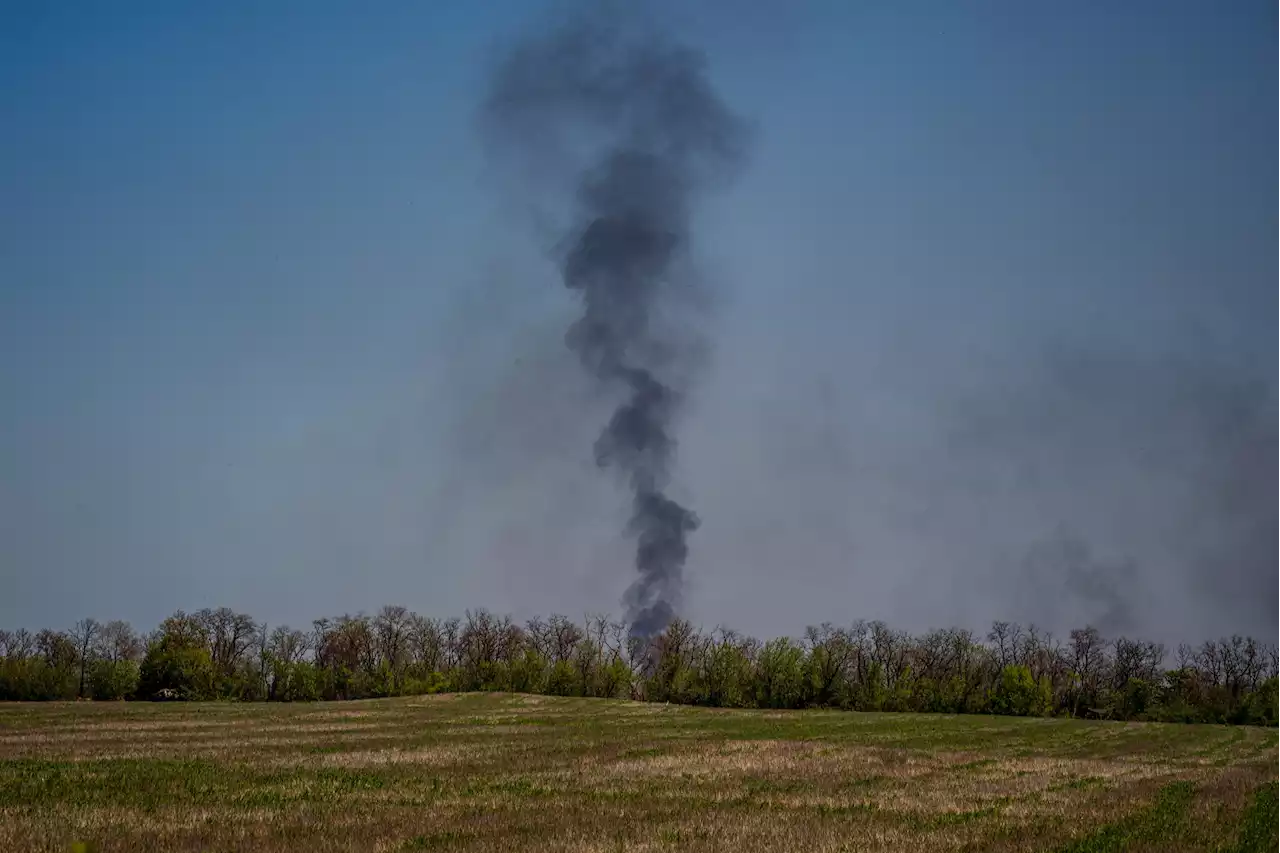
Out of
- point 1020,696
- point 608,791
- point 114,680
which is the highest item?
point 608,791

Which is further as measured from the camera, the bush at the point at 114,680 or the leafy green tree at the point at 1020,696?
the leafy green tree at the point at 1020,696

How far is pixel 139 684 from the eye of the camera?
11238 centimetres

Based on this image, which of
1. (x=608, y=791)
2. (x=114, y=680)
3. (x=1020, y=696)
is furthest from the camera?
(x=1020, y=696)

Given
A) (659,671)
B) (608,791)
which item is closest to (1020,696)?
(659,671)

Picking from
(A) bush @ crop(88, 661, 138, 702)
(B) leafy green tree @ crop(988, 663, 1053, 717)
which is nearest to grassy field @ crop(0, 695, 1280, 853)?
(B) leafy green tree @ crop(988, 663, 1053, 717)

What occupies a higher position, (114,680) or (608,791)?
(608,791)

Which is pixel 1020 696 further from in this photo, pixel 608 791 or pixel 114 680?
pixel 114 680

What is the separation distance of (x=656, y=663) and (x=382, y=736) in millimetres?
87675

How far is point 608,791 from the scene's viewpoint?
2656 cm

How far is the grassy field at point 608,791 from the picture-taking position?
740 inches

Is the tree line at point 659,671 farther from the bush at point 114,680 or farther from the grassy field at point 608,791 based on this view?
the grassy field at point 608,791

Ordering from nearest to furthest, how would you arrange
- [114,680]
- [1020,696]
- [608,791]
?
[608,791]
[114,680]
[1020,696]

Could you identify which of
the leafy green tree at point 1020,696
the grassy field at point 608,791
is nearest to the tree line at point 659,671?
the leafy green tree at point 1020,696

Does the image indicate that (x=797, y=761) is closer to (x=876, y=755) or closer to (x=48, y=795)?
(x=876, y=755)
